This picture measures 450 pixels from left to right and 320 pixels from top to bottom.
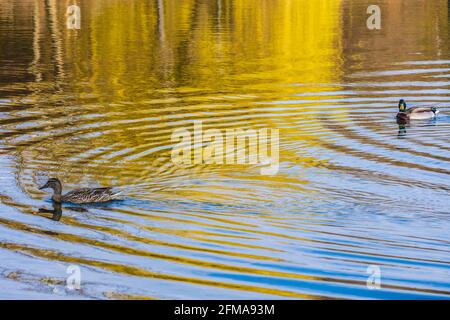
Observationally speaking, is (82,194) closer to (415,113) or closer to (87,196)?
(87,196)

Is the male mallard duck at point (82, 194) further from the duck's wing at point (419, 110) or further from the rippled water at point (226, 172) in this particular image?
the duck's wing at point (419, 110)

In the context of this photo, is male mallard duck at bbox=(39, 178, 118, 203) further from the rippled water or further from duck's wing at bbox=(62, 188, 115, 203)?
the rippled water

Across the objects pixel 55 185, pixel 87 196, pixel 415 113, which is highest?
pixel 415 113

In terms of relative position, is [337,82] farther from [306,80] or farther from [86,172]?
[86,172]

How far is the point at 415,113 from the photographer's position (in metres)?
23.4

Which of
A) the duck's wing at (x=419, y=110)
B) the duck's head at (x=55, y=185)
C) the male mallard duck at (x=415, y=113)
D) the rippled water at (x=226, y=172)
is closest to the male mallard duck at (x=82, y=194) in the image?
the duck's head at (x=55, y=185)

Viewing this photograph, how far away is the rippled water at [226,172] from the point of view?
43.3 ft

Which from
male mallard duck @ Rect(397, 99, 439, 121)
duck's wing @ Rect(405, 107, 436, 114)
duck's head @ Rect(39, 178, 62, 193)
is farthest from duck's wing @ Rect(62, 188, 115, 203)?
duck's wing @ Rect(405, 107, 436, 114)

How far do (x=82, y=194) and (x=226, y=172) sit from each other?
298 centimetres

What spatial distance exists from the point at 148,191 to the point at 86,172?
199 centimetres

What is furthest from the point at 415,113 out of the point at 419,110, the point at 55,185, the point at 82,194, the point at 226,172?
the point at 55,185

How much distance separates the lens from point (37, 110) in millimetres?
25359

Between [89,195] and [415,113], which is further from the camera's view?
[415,113]
